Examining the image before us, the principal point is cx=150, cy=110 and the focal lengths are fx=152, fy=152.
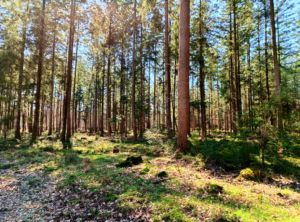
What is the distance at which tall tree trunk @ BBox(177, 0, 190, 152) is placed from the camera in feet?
24.0

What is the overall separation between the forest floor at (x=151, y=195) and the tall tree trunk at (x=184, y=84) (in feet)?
4.16

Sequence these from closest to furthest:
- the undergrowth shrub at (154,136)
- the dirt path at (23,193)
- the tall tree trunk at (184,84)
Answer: the dirt path at (23,193) < the tall tree trunk at (184,84) < the undergrowth shrub at (154,136)

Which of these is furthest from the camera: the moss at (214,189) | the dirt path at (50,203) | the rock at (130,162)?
the rock at (130,162)

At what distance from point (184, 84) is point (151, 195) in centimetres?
510

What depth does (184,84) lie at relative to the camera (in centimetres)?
735

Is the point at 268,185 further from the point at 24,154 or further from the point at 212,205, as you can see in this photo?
the point at 24,154

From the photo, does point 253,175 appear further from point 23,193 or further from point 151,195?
point 23,193

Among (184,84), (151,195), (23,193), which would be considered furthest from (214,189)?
(23,193)

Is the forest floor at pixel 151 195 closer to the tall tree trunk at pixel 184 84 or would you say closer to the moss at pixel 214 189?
the moss at pixel 214 189

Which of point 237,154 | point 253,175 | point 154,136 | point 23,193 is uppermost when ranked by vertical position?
point 154,136

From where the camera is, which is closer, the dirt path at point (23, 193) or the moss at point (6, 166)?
the dirt path at point (23, 193)

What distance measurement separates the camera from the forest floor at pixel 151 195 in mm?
3189

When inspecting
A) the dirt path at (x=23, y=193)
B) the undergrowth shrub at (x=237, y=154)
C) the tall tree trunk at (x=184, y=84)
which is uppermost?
the tall tree trunk at (x=184, y=84)

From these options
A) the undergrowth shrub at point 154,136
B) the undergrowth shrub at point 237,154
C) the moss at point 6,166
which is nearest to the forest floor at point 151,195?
the undergrowth shrub at point 237,154
